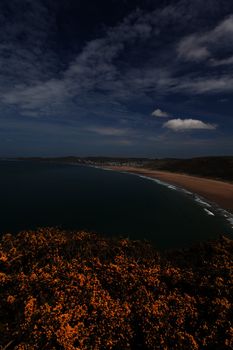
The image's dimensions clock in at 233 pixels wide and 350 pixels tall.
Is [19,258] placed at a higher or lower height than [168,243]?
higher

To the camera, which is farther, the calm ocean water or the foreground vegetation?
the calm ocean water

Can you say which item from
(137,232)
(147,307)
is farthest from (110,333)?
(137,232)

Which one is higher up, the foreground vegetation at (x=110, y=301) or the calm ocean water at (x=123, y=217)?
the foreground vegetation at (x=110, y=301)

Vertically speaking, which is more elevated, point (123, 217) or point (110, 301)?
point (110, 301)

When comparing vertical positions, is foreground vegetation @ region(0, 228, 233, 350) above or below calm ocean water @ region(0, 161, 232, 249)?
above

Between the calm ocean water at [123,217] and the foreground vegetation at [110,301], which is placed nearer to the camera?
the foreground vegetation at [110,301]

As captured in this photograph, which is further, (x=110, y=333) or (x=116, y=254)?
(x=116, y=254)

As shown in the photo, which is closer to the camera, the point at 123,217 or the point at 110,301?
the point at 110,301

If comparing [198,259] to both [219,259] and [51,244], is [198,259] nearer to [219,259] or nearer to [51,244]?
[219,259]
